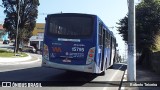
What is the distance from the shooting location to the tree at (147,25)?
131 ft

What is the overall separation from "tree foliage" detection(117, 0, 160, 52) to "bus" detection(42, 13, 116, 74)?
2561 cm

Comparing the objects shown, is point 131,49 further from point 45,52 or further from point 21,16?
point 21,16

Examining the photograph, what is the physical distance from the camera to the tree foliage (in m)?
39.8

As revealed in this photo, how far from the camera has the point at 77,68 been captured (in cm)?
1445

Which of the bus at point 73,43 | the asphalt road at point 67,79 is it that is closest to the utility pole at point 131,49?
the asphalt road at point 67,79

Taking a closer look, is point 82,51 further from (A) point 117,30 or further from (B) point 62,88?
(A) point 117,30

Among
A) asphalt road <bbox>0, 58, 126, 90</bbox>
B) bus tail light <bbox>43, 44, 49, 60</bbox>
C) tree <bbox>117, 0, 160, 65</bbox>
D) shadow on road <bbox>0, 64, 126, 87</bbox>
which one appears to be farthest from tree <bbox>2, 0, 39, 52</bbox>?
bus tail light <bbox>43, 44, 49, 60</bbox>

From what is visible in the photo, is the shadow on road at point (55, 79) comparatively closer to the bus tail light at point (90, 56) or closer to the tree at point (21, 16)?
the bus tail light at point (90, 56)

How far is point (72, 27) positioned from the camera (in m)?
14.9

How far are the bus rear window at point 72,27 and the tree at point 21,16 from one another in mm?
33614

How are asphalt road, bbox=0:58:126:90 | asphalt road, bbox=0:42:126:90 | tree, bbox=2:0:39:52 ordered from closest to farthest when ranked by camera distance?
asphalt road, bbox=0:42:126:90, asphalt road, bbox=0:58:126:90, tree, bbox=2:0:39:52

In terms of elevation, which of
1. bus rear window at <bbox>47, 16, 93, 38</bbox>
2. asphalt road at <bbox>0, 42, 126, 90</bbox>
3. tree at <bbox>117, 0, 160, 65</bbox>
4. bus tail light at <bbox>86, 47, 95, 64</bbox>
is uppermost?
tree at <bbox>117, 0, 160, 65</bbox>

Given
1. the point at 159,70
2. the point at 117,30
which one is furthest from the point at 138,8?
the point at 159,70

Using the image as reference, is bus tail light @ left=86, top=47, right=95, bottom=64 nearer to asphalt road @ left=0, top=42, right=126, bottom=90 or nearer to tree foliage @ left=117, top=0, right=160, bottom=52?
asphalt road @ left=0, top=42, right=126, bottom=90
